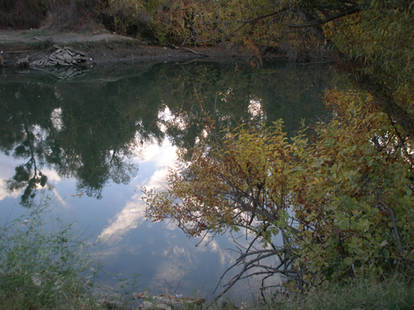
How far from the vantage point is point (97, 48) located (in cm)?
3416

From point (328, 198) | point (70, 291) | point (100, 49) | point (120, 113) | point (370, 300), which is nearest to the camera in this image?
point (370, 300)

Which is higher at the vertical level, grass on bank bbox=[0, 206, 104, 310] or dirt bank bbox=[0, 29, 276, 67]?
dirt bank bbox=[0, 29, 276, 67]

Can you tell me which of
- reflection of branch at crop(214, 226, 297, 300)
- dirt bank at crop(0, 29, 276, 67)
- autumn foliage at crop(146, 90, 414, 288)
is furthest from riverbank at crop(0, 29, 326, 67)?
reflection of branch at crop(214, 226, 297, 300)

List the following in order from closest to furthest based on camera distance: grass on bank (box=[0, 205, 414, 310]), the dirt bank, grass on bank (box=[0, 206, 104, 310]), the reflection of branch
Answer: grass on bank (box=[0, 205, 414, 310]) < grass on bank (box=[0, 206, 104, 310]) < the reflection of branch < the dirt bank

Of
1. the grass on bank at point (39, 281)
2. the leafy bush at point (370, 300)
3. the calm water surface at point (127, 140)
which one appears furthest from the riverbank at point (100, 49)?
the leafy bush at point (370, 300)

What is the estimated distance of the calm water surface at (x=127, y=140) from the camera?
6.68 meters

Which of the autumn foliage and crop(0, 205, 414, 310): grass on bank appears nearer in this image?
crop(0, 205, 414, 310): grass on bank

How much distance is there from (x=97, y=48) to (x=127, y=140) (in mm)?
22964

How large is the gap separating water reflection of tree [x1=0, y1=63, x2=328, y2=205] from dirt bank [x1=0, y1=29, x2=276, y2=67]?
7.49m

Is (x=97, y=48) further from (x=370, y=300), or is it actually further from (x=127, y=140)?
(x=370, y=300)

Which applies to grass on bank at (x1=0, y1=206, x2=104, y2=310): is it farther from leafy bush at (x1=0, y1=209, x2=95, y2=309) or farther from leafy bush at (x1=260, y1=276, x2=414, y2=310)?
leafy bush at (x1=260, y1=276, x2=414, y2=310)

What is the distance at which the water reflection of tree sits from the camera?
11.2 metres

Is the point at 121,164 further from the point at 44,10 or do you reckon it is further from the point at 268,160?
the point at 44,10

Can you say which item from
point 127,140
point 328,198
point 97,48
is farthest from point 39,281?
point 97,48
